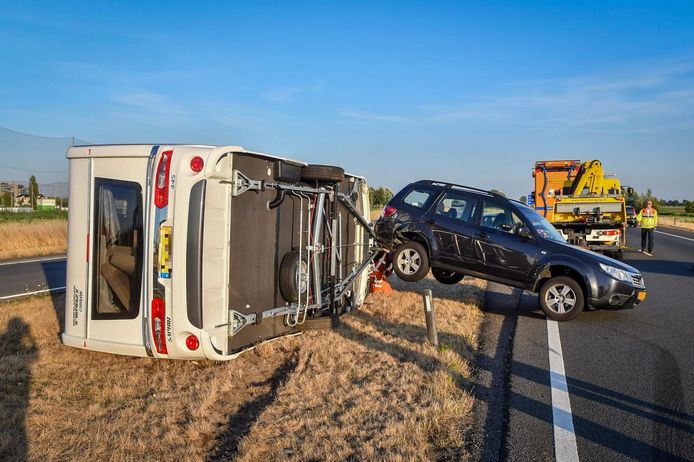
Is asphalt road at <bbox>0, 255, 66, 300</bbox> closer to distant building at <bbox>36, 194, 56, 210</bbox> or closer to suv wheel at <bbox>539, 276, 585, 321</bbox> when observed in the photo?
suv wheel at <bbox>539, 276, 585, 321</bbox>

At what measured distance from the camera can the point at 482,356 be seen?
23.2 feet

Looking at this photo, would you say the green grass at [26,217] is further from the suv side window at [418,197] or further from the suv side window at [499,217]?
the suv side window at [499,217]

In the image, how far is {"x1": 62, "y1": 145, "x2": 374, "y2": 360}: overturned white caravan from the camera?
17.0 feet

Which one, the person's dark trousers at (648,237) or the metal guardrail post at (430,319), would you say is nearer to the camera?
the metal guardrail post at (430,319)

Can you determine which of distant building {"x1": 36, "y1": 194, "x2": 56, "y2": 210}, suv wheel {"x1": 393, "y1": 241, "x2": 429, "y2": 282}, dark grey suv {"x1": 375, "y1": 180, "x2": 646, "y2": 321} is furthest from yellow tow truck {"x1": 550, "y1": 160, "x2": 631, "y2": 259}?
distant building {"x1": 36, "y1": 194, "x2": 56, "y2": 210}

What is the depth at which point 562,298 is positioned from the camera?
30.5ft

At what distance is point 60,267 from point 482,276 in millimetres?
11290

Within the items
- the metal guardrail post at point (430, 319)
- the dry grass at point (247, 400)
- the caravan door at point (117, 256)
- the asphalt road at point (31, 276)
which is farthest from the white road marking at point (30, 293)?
the metal guardrail post at point (430, 319)

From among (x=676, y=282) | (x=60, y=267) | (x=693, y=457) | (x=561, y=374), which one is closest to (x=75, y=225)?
(x=561, y=374)

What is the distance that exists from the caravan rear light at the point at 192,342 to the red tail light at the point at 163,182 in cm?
119

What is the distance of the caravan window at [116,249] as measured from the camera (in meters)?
5.48

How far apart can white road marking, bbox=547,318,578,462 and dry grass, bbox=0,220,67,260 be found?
17515mm

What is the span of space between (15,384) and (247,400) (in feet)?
7.34

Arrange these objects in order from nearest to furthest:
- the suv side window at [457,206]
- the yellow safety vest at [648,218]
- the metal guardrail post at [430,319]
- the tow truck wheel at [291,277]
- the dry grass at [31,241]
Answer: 1. the tow truck wheel at [291,277]
2. the metal guardrail post at [430,319]
3. the suv side window at [457,206]
4. the dry grass at [31,241]
5. the yellow safety vest at [648,218]
